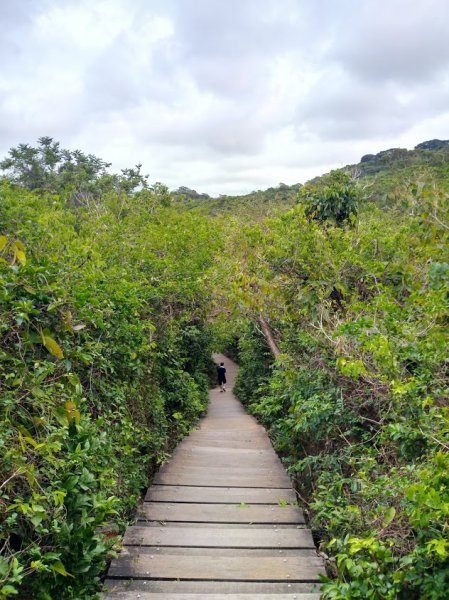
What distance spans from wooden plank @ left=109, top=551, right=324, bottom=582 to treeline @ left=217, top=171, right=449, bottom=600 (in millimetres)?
262

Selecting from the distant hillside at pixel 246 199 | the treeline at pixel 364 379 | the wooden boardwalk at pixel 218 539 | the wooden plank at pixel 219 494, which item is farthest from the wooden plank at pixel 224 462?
the distant hillside at pixel 246 199

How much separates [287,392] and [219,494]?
149cm

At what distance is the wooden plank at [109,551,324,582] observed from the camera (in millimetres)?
3025

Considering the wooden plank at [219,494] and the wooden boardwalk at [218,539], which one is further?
the wooden plank at [219,494]

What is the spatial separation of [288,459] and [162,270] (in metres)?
3.70

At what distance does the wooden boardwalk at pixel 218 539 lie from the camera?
2924mm

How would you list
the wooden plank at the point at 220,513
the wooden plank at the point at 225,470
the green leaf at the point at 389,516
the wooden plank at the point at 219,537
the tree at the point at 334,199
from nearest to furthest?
the green leaf at the point at 389,516 → the wooden plank at the point at 219,537 → the wooden plank at the point at 220,513 → the wooden plank at the point at 225,470 → the tree at the point at 334,199

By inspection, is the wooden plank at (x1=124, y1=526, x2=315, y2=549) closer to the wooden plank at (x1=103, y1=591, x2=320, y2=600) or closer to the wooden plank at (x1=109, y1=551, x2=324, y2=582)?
the wooden plank at (x1=109, y1=551, x2=324, y2=582)

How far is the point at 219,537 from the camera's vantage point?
3518mm

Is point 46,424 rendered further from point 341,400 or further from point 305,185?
point 305,185

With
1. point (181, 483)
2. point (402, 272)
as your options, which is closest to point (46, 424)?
point (181, 483)

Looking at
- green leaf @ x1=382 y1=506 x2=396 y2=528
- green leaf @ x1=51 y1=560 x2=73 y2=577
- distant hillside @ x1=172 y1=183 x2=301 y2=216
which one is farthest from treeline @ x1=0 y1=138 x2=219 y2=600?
distant hillside @ x1=172 y1=183 x2=301 y2=216

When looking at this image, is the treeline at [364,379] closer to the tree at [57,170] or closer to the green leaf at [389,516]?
the green leaf at [389,516]

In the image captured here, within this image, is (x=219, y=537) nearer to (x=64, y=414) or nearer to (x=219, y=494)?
(x=219, y=494)
